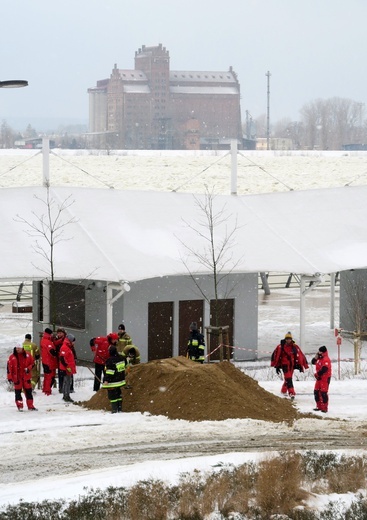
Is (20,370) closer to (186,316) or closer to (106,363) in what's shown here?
(106,363)

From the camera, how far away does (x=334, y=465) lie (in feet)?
51.4

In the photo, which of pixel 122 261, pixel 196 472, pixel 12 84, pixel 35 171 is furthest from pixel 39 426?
pixel 35 171

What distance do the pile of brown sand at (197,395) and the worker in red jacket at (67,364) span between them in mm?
592

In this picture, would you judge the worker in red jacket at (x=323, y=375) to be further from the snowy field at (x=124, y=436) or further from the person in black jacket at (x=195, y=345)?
the person in black jacket at (x=195, y=345)

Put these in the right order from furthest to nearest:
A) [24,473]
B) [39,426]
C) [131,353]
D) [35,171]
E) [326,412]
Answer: [35,171] → [131,353] → [326,412] → [39,426] → [24,473]

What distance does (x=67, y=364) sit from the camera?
2067 cm

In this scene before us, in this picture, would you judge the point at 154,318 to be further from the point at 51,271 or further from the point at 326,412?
the point at 326,412

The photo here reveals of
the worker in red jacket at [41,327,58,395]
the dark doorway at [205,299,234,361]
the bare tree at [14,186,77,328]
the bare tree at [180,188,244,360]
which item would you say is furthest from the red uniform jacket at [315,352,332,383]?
the dark doorway at [205,299,234,361]

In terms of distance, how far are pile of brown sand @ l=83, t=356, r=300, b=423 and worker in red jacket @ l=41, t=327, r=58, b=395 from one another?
132 centimetres

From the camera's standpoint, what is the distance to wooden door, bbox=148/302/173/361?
28094mm

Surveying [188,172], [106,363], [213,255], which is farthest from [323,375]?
[188,172]

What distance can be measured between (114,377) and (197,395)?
1.60 metres

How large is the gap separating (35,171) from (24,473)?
85.9 metres

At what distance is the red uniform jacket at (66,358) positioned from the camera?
2064 centimetres
